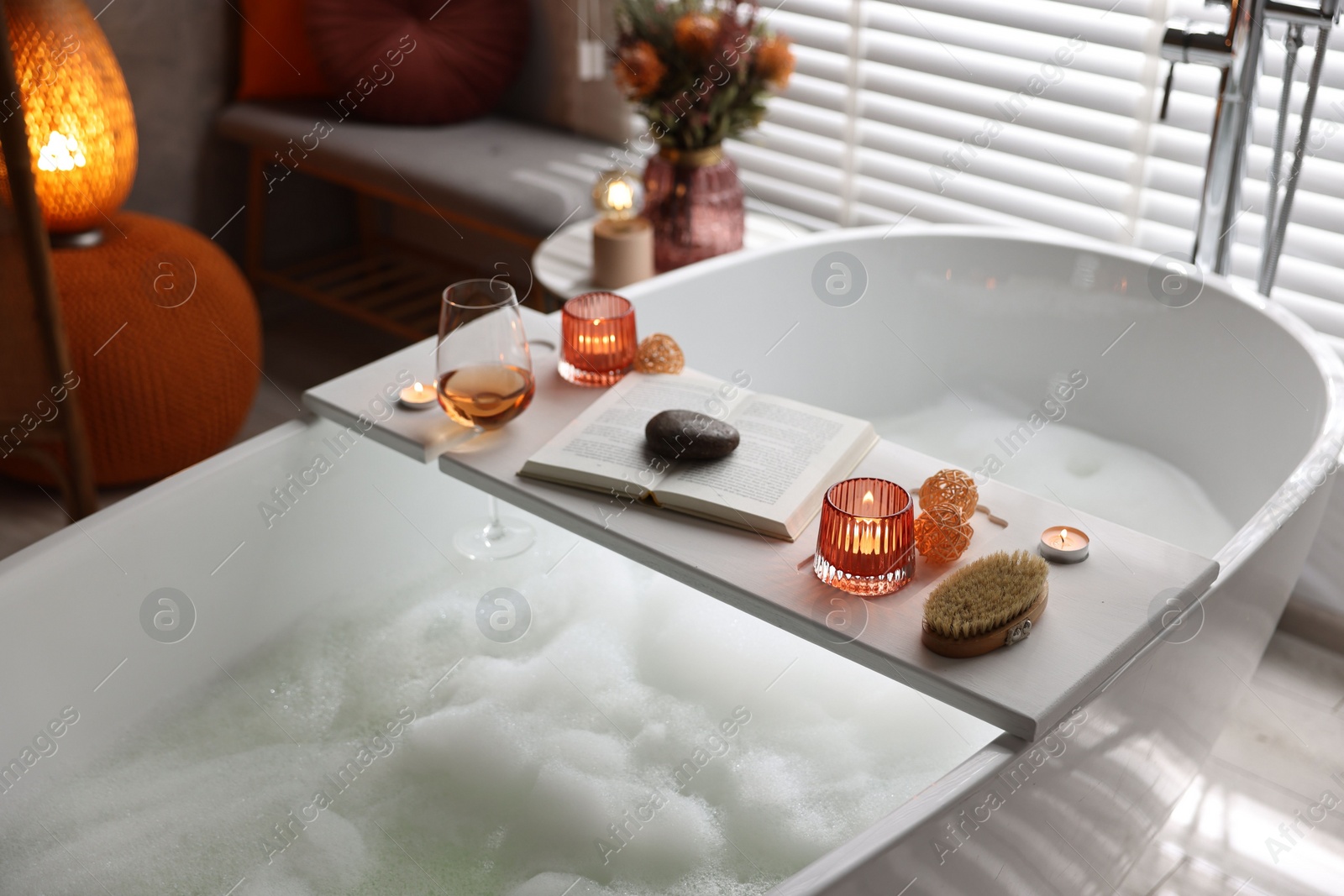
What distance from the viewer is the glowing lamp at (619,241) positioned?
84.4 inches

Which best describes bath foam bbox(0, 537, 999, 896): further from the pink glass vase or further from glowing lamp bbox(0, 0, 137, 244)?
glowing lamp bbox(0, 0, 137, 244)

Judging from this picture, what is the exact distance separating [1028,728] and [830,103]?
6.62ft

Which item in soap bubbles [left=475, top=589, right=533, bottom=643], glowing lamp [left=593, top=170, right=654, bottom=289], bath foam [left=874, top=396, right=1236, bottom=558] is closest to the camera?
soap bubbles [left=475, top=589, right=533, bottom=643]

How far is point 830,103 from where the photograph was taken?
2.78m

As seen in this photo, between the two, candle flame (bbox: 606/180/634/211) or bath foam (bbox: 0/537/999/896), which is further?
candle flame (bbox: 606/180/634/211)

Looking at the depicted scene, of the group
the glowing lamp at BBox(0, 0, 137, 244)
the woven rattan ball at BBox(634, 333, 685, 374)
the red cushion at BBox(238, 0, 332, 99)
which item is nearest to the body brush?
the woven rattan ball at BBox(634, 333, 685, 374)

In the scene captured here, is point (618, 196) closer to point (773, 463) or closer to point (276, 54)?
point (773, 463)

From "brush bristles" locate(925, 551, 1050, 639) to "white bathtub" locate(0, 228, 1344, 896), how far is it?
108mm

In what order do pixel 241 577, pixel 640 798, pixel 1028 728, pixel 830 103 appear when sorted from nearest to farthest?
pixel 1028 728 → pixel 640 798 → pixel 241 577 → pixel 830 103

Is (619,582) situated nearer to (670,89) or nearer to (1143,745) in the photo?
(1143,745)

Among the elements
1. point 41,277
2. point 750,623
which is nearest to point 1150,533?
point 750,623

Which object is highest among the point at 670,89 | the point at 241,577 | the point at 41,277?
the point at 670,89

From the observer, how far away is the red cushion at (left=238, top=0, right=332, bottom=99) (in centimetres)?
312

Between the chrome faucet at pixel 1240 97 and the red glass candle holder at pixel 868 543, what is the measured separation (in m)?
0.97
